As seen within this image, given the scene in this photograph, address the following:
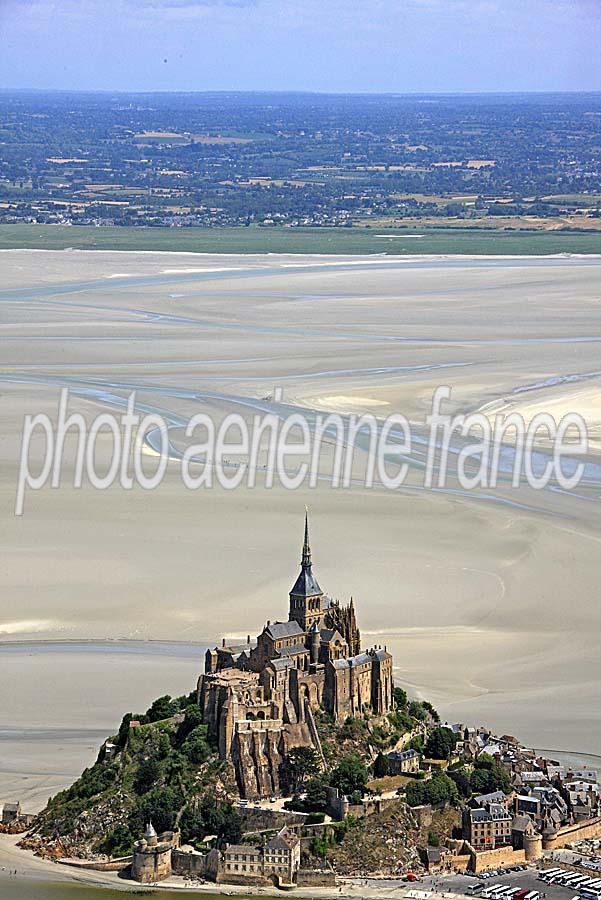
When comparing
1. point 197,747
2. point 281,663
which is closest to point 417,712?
point 281,663

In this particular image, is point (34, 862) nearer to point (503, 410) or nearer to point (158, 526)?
point (158, 526)

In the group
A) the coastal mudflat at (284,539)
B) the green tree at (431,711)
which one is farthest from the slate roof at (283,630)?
the coastal mudflat at (284,539)

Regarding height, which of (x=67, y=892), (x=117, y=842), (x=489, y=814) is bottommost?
(x=67, y=892)

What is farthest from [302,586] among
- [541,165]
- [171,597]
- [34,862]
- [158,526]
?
[541,165]

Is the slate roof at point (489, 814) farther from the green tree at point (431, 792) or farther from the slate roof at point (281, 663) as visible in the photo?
the slate roof at point (281, 663)

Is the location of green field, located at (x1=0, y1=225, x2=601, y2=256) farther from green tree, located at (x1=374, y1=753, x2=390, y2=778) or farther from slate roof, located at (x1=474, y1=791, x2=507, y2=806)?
slate roof, located at (x1=474, y1=791, x2=507, y2=806)

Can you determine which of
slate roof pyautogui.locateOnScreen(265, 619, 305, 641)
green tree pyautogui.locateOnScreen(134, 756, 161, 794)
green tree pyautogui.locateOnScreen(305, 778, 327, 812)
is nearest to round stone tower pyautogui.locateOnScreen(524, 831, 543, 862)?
green tree pyautogui.locateOnScreen(305, 778, 327, 812)

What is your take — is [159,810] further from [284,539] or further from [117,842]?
[284,539]
